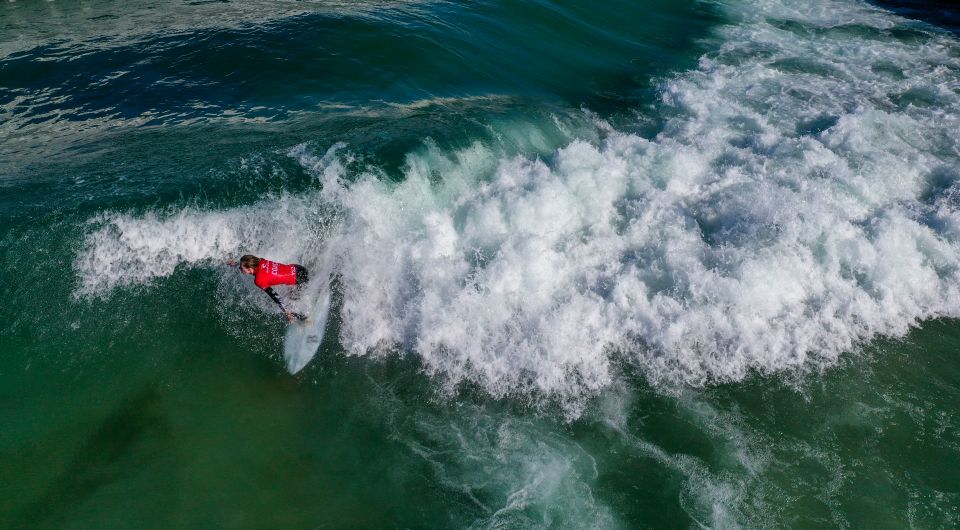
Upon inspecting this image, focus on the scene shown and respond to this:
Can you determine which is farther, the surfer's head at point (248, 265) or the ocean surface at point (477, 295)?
the surfer's head at point (248, 265)

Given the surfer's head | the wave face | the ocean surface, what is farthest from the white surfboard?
the surfer's head

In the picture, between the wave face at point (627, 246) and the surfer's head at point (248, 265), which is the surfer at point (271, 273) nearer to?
the surfer's head at point (248, 265)

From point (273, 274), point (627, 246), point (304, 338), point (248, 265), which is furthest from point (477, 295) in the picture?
point (248, 265)

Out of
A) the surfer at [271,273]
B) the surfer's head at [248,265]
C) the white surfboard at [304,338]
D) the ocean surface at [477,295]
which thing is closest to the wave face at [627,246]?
the ocean surface at [477,295]

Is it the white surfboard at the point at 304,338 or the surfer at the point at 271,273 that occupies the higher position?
the surfer at the point at 271,273

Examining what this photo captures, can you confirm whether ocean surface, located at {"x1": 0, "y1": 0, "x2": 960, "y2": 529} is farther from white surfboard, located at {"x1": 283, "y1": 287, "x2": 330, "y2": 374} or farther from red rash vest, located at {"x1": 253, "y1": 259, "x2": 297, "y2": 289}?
red rash vest, located at {"x1": 253, "y1": 259, "x2": 297, "y2": 289}

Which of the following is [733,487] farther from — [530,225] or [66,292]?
[66,292]

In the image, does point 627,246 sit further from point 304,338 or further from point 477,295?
point 304,338

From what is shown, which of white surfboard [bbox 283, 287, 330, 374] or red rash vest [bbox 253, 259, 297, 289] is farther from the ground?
red rash vest [bbox 253, 259, 297, 289]
